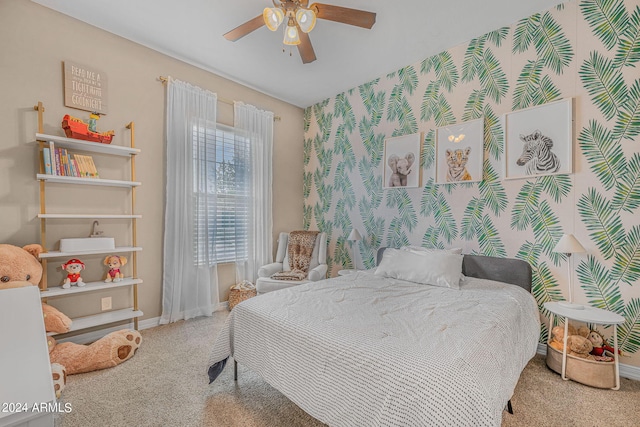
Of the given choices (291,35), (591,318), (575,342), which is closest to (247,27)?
(291,35)

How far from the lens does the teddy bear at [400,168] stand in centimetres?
338

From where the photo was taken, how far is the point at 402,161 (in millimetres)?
3428

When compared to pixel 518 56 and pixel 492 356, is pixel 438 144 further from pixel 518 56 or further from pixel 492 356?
pixel 492 356

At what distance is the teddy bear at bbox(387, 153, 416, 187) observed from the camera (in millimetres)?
3379

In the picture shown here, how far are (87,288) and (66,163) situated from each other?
1098mm

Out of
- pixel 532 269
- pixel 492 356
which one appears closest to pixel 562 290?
pixel 532 269

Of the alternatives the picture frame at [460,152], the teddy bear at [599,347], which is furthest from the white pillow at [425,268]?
the teddy bear at [599,347]

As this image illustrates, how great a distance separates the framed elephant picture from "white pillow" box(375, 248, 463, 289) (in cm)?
95

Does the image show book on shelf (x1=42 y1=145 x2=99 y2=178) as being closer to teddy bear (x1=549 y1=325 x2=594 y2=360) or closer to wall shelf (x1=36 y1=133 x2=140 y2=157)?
wall shelf (x1=36 y1=133 x2=140 y2=157)

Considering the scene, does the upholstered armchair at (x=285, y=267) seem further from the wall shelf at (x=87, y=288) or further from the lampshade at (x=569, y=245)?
the lampshade at (x=569, y=245)

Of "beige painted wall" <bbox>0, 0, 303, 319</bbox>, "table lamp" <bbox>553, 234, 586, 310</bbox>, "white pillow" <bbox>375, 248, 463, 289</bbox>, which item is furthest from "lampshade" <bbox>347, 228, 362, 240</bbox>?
"table lamp" <bbox>553, 234, 586, 310</bbox>

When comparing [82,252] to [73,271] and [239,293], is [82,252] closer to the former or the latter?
[73,271]

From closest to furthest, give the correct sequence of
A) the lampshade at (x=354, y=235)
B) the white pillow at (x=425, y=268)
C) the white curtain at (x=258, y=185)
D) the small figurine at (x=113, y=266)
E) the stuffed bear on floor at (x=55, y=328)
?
the stuffed bear on floor at (x=55, y=328)
the white pillow at (x=425, y=268)
the small figurine at (x=113, y=266)
the lampshade at (x=354, y=235)
the white curtain at (x=258, y=185)

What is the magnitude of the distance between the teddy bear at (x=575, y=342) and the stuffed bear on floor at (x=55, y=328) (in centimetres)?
354
